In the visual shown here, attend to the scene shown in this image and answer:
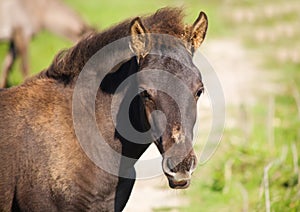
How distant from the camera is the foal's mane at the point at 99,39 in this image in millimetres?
5414

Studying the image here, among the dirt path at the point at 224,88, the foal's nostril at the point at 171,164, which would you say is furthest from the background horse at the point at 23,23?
the foal's nostril at the point at 171,164

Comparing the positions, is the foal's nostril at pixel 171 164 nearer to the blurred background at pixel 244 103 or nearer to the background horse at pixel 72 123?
the background horse at pixel 72 123

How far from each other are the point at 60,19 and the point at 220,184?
7.60 meters

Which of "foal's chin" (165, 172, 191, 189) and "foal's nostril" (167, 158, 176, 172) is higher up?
"foal's nostril" (167, 158, 176, 172)

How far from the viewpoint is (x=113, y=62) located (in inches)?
217

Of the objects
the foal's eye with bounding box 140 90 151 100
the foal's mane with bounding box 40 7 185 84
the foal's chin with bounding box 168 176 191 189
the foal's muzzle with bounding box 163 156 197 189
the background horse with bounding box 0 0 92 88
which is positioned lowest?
the background horse with bounding box 0 0 92 88

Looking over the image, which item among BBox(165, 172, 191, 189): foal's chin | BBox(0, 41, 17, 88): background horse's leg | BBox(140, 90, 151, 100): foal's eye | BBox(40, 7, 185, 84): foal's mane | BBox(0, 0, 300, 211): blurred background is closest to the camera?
BBox(165, 172, 191, 189): foal's chin

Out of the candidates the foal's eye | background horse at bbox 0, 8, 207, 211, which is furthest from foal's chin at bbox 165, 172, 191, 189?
the foal's eye

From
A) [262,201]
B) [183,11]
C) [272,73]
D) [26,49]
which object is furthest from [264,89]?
[183,11]

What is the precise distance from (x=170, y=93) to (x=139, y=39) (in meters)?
0.50

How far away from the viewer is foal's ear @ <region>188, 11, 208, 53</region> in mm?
5480

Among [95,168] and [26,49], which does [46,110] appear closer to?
[95,168]

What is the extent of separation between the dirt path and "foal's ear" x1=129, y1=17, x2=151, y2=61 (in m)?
2.43

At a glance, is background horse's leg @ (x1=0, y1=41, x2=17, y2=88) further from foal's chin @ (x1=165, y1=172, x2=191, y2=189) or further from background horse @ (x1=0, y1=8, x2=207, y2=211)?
foal's chin @ (x1=165, y1=172, x2=191, y2=189)
